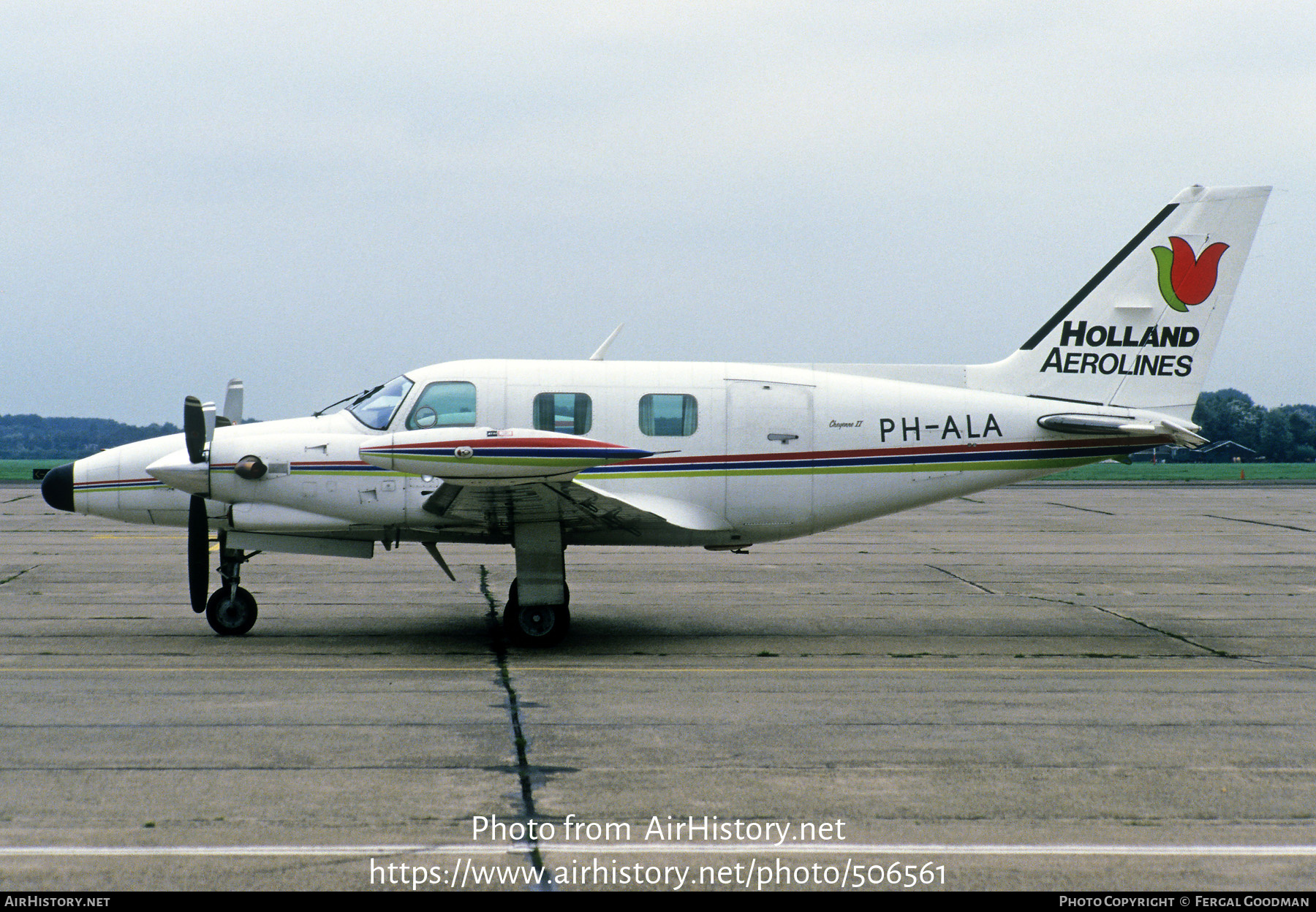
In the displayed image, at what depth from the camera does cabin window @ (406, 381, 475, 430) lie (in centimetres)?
1257

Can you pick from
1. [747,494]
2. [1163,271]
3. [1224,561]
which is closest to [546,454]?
[747,494]

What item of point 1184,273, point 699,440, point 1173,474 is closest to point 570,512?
point 699,440

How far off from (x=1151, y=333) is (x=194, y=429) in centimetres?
1077

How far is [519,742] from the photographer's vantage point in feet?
28.3

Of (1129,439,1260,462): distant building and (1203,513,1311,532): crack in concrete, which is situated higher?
(1203,513,1311,532): crack in concrete

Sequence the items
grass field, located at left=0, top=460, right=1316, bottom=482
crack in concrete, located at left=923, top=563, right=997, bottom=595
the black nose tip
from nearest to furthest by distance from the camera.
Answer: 1. the black nose tip
2. crack in concrete, located at left=923, top=563, right=997, bottom=595
3. grass field, located at left=0, top=460, right=1316, bottom=482

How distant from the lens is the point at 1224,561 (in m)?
21.6

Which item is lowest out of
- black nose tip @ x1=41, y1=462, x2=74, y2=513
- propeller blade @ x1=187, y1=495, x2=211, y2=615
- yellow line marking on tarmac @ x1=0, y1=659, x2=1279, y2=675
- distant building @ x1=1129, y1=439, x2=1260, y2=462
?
distant building @ x1=1129, y1=439, x2=1260, y2=462

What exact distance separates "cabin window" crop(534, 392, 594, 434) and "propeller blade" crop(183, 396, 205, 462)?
344 centimetres

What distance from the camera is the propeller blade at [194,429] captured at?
11977mm

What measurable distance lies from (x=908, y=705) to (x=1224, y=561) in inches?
564

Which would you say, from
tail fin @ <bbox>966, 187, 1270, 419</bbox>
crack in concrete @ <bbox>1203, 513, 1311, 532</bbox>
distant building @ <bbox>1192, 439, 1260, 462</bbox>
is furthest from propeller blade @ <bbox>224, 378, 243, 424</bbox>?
distant building @ <bbox>1192, 439, 1260, 462</bbox>

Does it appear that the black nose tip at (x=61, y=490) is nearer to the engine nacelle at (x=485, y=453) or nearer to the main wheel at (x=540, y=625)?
the engine nacelle at (x=485, y=453)

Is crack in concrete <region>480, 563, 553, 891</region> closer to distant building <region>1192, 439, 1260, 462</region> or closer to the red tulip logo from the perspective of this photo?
the red tulip logo
